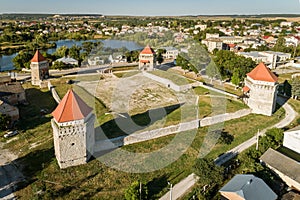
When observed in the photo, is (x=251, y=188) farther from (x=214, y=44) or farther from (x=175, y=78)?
(x=214, y=44)

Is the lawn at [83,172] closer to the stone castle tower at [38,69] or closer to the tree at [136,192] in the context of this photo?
the tree at [136,192]

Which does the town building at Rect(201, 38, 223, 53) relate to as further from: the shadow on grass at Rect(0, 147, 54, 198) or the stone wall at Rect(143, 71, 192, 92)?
the shadow on grass at Rect(0, 147, 54, 198)

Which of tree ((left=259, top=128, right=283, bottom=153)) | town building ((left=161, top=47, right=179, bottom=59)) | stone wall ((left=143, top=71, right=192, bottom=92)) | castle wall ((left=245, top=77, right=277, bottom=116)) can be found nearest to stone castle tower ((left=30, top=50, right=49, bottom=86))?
stone wall ((left=143, top=71, right=192, bottom=92))

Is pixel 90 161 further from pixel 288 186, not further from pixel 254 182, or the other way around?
pixel 288 186

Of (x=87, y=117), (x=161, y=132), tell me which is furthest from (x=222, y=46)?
(x=87, y=117)

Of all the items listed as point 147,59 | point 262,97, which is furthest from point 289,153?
point 147,59
